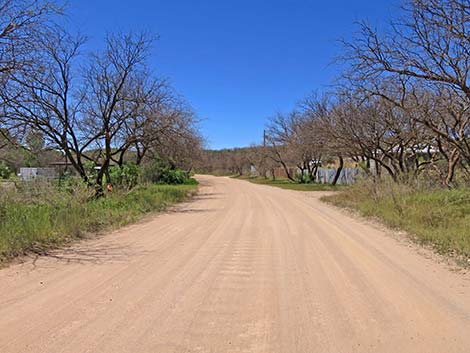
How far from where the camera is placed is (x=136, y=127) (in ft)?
70.9

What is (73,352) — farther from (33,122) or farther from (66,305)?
(33,122)

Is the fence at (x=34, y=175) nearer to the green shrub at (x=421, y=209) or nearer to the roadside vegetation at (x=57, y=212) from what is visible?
the roadside vegetation at (x=57, y=212)

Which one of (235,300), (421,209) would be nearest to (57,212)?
(235,300)

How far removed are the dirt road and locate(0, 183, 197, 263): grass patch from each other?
848 millimetres

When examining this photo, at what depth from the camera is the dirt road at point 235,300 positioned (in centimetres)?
434

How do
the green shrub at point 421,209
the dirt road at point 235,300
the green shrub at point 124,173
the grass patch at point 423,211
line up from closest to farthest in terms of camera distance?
the dirt road at point 235,300
the grass patch at point 423,211
the green shrub at point 421,209
the green shrub at point 124,173

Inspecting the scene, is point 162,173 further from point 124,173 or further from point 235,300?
point 235,300

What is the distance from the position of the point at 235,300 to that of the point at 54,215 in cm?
856

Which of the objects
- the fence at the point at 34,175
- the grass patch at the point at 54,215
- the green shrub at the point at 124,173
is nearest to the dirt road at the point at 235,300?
the grass patch at the point at 54,215

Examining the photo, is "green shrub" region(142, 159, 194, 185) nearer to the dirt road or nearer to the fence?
the fence

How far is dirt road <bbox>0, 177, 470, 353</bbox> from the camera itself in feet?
14.2

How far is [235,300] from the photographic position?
567cm

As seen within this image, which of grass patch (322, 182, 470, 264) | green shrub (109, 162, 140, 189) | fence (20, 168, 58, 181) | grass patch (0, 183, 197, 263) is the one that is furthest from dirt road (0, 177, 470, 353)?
green shrub (109, 162, 140, 189)

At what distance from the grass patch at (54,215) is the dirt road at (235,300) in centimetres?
85
